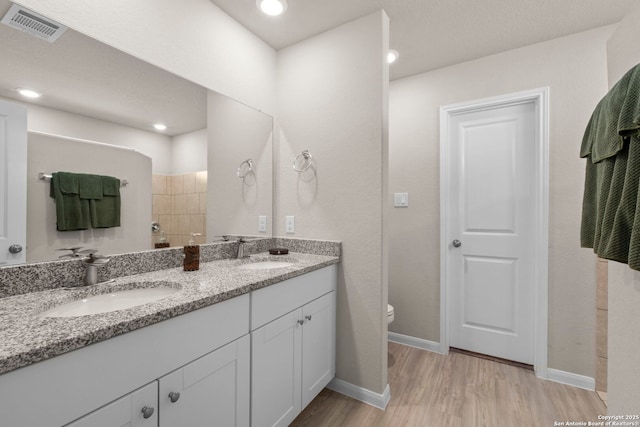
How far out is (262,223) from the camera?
81.9 inches

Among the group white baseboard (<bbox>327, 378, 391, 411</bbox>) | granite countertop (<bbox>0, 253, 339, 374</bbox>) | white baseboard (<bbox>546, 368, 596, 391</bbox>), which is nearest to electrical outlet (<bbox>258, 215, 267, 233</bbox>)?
granite countertop (<bbox>0, 253, 339, 374</bbox>)

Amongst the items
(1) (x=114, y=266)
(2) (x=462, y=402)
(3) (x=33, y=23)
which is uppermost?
(3) (x=33, y=23)

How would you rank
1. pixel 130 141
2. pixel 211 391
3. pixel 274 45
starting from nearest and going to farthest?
pixel 211 391 → pixel 130 141 → pixel 274 45

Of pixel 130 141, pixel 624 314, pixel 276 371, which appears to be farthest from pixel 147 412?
pixel 624 314

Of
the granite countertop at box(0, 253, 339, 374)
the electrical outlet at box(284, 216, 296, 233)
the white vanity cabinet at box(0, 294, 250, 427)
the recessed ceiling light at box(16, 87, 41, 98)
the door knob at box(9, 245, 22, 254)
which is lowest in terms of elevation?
the white vanity cabinet at box(0, 294, 250, 427)

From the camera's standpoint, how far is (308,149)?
201cm

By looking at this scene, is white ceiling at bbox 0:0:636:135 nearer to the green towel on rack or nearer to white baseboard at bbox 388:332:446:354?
the green towel on rack

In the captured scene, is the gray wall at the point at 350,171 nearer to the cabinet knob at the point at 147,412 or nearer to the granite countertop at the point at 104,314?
the granite countertop at the point at 104,314

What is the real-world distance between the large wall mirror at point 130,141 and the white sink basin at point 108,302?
24 centimetres

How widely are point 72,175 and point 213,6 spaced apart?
1261 mm

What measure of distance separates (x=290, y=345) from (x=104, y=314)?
844mm

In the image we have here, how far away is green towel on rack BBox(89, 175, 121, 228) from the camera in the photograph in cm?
122

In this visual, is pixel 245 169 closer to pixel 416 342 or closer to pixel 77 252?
pixel 77 252

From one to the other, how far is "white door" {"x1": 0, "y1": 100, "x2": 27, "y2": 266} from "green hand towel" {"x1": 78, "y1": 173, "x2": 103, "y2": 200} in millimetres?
164
